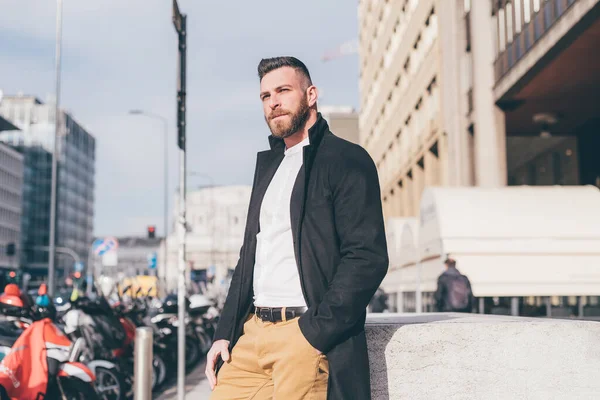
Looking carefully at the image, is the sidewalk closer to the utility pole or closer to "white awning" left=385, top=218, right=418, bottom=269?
the utility pole

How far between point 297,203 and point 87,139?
498ft

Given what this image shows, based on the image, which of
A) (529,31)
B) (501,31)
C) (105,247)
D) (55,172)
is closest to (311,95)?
(529,31)

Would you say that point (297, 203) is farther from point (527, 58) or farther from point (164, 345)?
point (527, 58)

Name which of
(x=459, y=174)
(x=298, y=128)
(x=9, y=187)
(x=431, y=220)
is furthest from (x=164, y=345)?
(x=9, y=187)

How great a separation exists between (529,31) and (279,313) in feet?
60.8

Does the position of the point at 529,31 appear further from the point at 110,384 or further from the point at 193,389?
the point at 110,384

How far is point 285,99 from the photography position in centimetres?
298

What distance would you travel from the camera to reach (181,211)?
7.55 metres

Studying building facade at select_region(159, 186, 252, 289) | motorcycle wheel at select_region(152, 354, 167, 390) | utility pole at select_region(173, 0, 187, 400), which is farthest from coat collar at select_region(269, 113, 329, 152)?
building facade at select_region(159, 186, 252, 289)

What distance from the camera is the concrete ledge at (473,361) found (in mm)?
3287

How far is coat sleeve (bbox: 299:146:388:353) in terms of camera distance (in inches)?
103

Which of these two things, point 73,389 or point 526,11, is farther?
point 526,11

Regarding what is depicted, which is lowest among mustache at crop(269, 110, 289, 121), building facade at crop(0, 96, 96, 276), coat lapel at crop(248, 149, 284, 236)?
coat lapel at crop(248, 149, 284, 236)

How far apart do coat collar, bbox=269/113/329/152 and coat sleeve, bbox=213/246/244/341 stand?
0.46m
